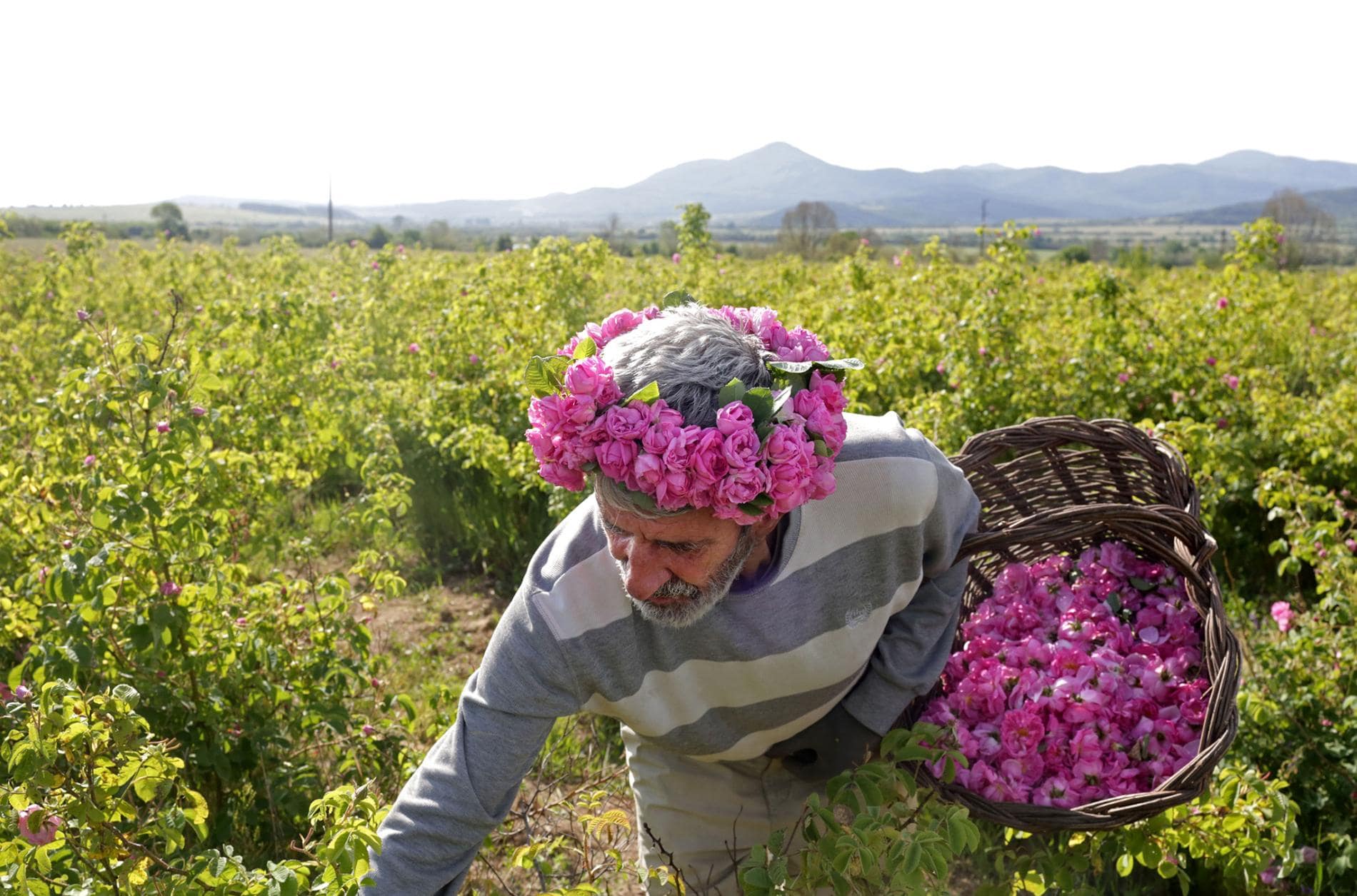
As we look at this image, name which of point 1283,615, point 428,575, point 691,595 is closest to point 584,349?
point 691,595

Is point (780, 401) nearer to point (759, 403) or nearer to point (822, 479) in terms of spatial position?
point (759, 403)

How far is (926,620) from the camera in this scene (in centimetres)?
199

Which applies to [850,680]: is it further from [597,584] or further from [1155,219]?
[1155,219]

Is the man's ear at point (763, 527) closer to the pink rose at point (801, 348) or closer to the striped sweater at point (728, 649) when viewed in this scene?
the striped sweater at point (728, 649)

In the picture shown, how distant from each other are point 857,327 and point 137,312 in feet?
18.2

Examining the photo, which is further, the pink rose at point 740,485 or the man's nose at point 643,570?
the man's nose at point 643,570

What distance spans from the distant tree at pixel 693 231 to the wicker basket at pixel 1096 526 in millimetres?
5923

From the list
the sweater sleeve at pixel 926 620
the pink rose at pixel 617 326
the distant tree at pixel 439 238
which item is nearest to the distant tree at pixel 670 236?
the sweater sleeve at pixel 926 620

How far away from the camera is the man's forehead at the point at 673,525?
1456mm

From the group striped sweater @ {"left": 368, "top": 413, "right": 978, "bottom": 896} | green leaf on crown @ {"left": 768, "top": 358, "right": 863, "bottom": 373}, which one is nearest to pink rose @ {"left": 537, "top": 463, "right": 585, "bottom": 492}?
striped sweater @ {"left": 368, "top": 413, "right": 978, "bottom": 896}

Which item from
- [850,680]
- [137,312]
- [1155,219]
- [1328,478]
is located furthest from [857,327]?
[1155,219]

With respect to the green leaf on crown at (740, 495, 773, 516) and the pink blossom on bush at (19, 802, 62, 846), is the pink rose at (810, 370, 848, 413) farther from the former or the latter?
the pink blossom on bush at (19, 802, 62, 846)

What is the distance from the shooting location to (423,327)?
546 centimetres

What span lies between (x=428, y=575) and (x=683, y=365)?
3.26 metres
